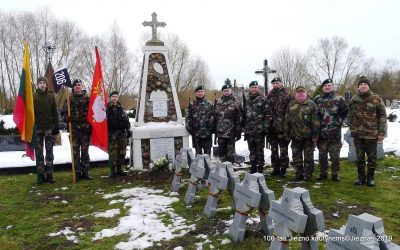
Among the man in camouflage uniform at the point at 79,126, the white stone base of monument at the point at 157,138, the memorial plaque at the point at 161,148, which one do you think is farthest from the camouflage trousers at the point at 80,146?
the memorial plaque at the point at 161,148

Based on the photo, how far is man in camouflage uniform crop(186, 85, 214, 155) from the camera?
758cm

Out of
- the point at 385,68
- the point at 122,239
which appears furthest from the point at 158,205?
the point at 385,68

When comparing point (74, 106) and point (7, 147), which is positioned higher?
point (74, 106)

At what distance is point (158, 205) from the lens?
18.0 feet

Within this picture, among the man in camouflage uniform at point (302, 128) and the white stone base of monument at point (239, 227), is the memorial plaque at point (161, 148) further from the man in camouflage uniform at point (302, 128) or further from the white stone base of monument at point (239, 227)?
the white stone base of monument at point (239, 227)

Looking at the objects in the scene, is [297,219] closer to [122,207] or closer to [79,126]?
[122,207]

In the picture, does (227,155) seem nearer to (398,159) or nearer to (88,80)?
(398,159)

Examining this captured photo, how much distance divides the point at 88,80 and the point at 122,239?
3163 centimetres

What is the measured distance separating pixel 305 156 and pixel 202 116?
7.58ft

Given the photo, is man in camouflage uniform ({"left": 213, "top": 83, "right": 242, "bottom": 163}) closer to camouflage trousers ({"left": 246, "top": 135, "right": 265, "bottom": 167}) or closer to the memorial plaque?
camouflage trousers ({"left": 246, "top": 135, "right": 265, "bottom": 167})

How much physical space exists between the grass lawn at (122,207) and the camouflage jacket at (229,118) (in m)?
1.23

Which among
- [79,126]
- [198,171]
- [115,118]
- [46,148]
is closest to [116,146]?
[115,118]

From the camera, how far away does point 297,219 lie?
296 cm

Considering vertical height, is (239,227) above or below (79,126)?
below
